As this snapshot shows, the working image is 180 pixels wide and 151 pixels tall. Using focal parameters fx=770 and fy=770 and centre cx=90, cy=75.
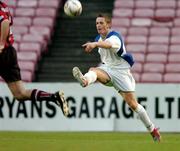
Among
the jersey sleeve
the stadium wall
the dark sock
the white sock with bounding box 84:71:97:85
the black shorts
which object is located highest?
the jersey sleeve

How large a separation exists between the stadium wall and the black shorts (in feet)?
19.1

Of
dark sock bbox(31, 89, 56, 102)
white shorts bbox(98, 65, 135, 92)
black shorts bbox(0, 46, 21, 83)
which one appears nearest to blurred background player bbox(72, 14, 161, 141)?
white shorts bbox(98, 65, 135, 92)

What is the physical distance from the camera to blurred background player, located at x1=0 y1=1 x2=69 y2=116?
33.0 feet

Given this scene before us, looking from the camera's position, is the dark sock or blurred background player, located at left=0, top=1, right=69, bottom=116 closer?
blurred background player, located at left=0, top=1, right=69, bottom=116

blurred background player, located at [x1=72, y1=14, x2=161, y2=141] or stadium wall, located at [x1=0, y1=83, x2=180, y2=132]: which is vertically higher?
blurred background player, located at [x1=72, y1=14, x2=161, y2=141]

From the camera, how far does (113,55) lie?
12.3 m

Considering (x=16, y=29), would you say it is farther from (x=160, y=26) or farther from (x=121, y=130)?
(x=121, y=130)

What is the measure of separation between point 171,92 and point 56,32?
6.10m

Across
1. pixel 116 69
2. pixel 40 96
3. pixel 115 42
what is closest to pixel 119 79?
pixel 116 69

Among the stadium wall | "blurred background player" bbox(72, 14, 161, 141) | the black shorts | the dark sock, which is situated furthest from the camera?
the stadium wall

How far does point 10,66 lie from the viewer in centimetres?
1030

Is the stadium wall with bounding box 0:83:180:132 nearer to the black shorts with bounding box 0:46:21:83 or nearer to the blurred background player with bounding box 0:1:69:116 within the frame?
the blurred background player with bounding box 0:1:69:116

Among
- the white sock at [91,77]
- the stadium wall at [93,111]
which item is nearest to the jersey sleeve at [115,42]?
the white sock at [91,77]
